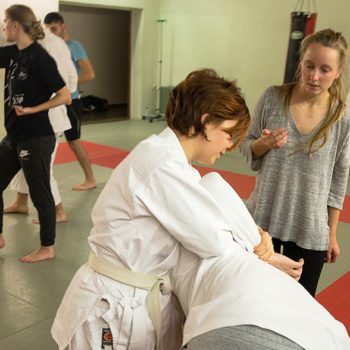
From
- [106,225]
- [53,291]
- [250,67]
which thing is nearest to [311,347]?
[106,225]

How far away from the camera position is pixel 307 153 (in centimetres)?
179

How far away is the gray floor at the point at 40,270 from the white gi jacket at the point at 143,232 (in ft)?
3.69

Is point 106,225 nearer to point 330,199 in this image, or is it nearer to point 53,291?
point 330,199

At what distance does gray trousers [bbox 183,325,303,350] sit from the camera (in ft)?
3.49

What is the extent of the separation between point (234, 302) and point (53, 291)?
192 cm

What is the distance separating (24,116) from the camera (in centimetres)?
289

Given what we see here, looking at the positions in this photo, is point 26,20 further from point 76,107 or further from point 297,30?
point 297,30

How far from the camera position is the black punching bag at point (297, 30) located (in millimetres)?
6902

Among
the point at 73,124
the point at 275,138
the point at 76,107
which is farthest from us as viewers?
the point at 76,107

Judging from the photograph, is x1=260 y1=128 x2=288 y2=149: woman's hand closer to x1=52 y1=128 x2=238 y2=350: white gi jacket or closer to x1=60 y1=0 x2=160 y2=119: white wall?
x1=52 y1=128 x2=238 y2=350: white gi jacket

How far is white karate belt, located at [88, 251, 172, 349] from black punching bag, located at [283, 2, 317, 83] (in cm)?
603

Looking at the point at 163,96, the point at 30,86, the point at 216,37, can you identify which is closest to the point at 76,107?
the point at 30,86

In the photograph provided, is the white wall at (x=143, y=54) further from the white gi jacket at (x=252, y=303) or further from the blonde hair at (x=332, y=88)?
the white gi jacket at (x=252, y=303)

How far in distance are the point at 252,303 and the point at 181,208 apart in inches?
12.2
